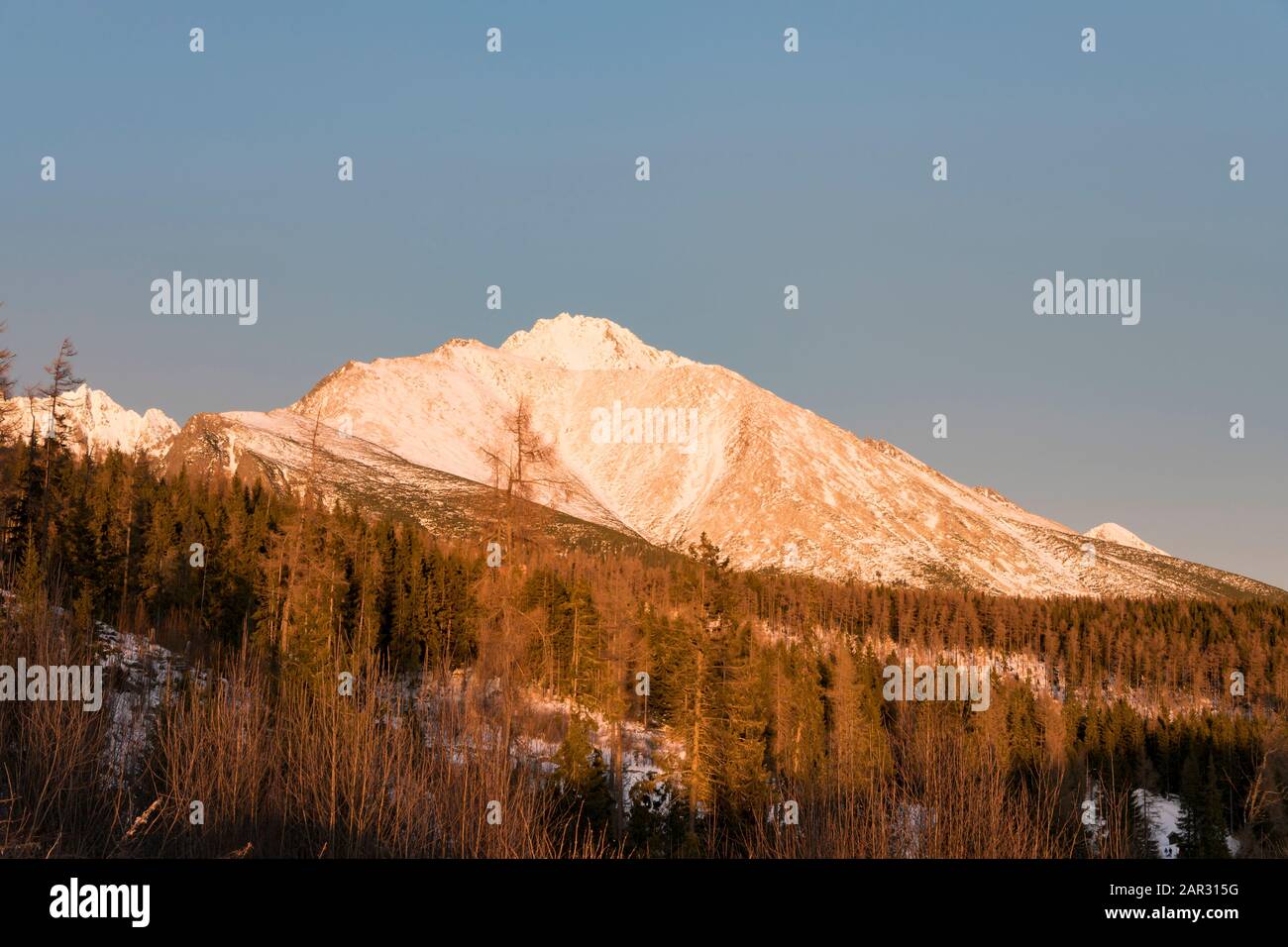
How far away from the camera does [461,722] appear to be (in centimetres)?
2056

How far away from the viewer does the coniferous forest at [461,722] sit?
1464 cm

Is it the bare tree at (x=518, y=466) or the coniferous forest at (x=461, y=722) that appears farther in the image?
the bare tree at (x=518, y=466)

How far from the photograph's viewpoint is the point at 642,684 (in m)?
60.0

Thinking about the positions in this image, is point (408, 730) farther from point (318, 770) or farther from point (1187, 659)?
point (1187, 659)

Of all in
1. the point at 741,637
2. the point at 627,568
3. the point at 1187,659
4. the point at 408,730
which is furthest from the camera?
the point at 1187,659

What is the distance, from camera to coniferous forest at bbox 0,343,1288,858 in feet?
48.0

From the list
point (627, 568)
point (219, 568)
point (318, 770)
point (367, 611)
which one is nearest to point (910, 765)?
point (318, 770)

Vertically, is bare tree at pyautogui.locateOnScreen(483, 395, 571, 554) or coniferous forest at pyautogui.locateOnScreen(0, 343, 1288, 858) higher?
bare tree at pyautogui.locateOnScreen(483, 395, 571, 554)

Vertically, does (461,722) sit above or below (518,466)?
below

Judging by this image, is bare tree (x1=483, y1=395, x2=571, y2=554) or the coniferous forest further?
bare tree (x1=483, y1=395, x2=571, y2=554)

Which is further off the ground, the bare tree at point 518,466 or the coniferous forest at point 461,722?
the bare tree at point 518,466
